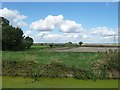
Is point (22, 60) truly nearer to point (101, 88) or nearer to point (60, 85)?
point (60, 85)

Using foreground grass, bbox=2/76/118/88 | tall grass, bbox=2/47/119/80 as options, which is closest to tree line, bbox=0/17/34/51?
tall grass, bbox=2/47/119/80

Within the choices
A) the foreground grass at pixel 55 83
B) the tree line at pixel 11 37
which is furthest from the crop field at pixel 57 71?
the tree line at pixel 11 37

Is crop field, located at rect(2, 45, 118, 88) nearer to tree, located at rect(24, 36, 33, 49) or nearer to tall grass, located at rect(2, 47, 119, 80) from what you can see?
tall grass, located at rect(2, 47, 119, 80)

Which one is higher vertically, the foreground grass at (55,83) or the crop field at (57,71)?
the crop field at (57,71)

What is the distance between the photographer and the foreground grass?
32.4 ft

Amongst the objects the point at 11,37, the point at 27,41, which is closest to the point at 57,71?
the point at 11,37

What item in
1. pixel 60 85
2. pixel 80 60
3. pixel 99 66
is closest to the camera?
pixel 60 85

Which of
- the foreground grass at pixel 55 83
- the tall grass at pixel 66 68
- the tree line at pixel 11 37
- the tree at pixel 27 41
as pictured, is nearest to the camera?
the foreground grass at pixel 55 83

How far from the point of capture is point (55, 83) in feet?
34.1

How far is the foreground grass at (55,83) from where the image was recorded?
9.87 meters

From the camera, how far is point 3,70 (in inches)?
484

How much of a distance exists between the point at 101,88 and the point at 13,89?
291cm

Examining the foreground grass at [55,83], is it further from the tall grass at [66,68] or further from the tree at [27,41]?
the tree at [27,41]

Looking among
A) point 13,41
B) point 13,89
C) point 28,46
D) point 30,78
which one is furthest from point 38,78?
point 28,46
